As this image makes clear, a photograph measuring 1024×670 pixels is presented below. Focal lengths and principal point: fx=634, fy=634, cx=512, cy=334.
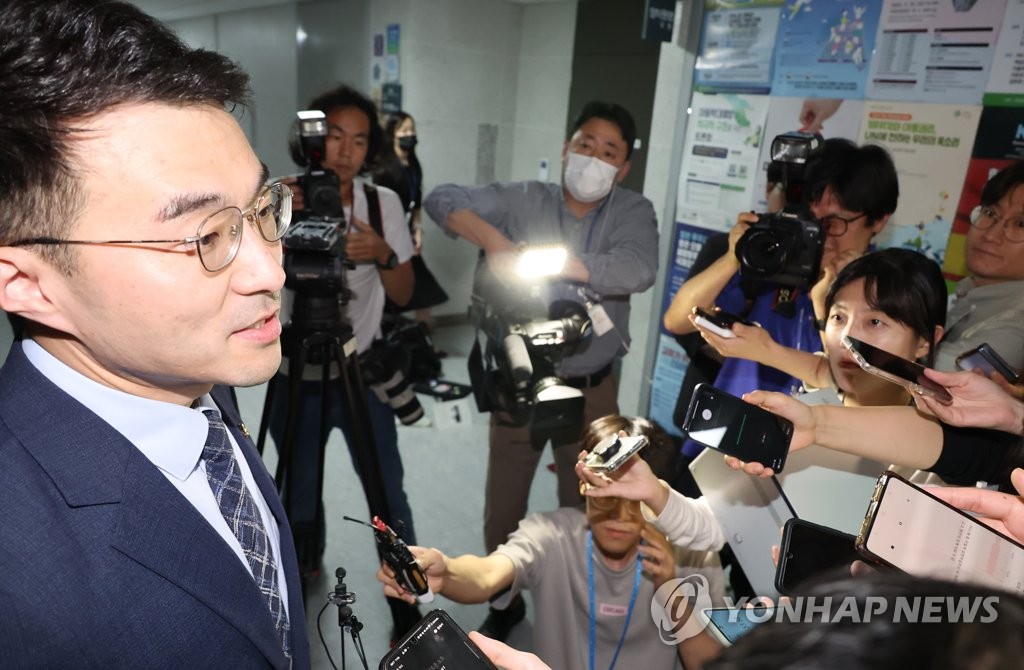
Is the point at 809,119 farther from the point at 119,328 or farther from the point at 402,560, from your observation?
the point at 119,328

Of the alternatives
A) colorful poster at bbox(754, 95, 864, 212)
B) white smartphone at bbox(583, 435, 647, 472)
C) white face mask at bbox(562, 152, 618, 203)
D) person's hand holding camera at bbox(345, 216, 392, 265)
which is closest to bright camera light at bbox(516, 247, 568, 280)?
white face mask at bbox(562, 152, 618, 203)

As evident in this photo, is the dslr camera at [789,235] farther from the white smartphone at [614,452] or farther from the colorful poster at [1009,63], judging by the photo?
the colorful poster at [1009,63]

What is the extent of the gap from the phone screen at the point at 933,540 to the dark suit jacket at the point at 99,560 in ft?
2.96

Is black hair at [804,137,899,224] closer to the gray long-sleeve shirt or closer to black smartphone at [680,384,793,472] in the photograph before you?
the gray long-sleeve shirt

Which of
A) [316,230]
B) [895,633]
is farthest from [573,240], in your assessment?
[895,633]

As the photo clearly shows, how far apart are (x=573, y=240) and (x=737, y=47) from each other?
1418 mm

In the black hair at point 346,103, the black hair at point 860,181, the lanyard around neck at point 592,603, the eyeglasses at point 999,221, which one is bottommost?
the lanyard around neck at point 592,603

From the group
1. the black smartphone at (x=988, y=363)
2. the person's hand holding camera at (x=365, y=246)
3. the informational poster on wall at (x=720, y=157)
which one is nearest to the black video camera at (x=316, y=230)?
the person's hand holding camera at (x=365, y=246)

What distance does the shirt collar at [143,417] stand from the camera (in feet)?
2.58

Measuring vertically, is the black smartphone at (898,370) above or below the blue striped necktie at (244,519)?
above

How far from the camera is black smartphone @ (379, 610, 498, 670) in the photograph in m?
0.91

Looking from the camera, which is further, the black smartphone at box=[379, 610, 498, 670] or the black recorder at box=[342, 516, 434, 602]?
the black recorder at box=[342, 516, 434, 602]

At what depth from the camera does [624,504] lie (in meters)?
1.60

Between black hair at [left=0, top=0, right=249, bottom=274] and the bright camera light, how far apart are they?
124cm
